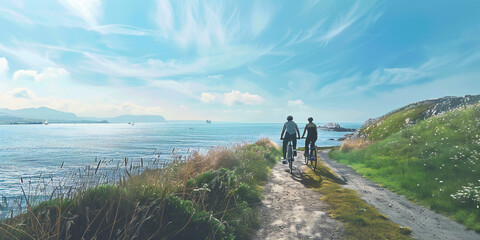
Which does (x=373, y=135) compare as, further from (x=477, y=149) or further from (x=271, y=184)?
(x=271, y=184)

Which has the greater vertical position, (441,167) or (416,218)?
(441,167)

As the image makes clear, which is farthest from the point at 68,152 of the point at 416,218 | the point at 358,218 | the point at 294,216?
the point at 416,218

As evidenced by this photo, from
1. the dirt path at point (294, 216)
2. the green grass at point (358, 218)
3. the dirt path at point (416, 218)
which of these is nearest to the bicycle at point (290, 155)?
the dirt path at point (294, 216)

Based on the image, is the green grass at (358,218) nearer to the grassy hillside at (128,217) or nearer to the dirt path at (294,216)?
the dirt path at (294,216)

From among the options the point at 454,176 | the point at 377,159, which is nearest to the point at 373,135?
the point at 377,159

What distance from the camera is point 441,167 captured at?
376 inches

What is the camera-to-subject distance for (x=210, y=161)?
37.3 ft

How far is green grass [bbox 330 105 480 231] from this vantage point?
6.68 metres

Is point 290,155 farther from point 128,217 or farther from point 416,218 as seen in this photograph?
point 128,217

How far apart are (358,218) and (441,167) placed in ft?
21.9

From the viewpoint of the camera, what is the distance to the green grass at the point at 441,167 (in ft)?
21.9

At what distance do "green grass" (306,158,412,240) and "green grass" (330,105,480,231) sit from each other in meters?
2.05

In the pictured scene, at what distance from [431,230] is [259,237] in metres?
4.18

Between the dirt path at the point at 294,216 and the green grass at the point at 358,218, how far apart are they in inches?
10.4
